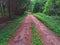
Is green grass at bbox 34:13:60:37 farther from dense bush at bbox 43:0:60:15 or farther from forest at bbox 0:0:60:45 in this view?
dense bush at bbox 43:0:60:15

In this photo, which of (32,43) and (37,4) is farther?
(37,4)

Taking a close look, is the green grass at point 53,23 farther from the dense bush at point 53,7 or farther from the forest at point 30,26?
the dense bush at point 53,7

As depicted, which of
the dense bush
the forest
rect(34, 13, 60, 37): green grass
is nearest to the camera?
the forest

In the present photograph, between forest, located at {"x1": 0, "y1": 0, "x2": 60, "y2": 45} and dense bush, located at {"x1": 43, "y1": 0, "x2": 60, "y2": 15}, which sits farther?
dense bush, located at {"x1": 43, "y1": 0, "x2": 60, "y2": 15}

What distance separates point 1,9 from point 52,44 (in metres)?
12.0

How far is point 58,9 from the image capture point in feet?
89.5

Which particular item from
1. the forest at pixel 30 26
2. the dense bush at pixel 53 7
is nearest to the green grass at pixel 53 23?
the forest at pixel 30 26

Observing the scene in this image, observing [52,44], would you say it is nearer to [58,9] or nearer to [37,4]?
Result: [58,9]

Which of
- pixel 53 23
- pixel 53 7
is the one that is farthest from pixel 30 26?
pixel 53 7

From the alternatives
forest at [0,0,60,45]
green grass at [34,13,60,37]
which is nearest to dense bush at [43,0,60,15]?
forest at [0,0,60,45]

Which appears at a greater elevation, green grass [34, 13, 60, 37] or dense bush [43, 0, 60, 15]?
dense bush [43, 0, 60, 15]

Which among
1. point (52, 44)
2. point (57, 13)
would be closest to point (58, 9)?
point (57, 13)

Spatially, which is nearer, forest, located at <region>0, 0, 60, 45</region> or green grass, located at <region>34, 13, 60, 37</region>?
forest, located at <region>0, 0, 60, 45</region>

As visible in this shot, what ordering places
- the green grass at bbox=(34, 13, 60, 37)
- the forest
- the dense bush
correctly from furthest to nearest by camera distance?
the dense bush → the green grass at bbox=(34, 13, 60, 37) → the forest
